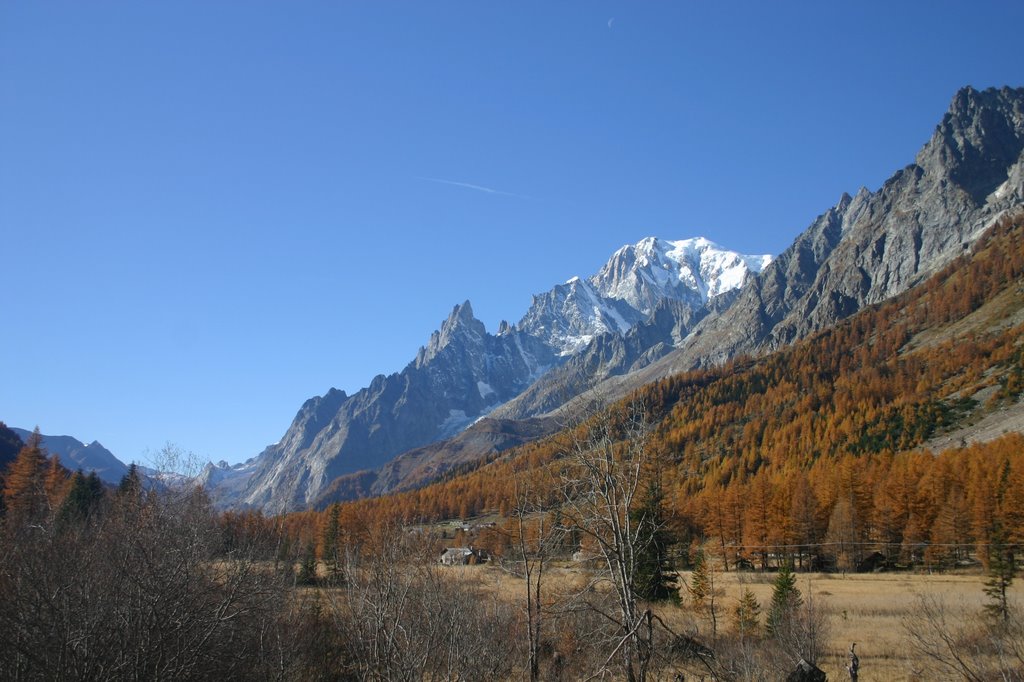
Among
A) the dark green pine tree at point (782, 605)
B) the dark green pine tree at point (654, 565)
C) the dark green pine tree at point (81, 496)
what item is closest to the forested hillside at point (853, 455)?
the dark green pine tree at point (654, 565)

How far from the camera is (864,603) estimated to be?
1666 inches

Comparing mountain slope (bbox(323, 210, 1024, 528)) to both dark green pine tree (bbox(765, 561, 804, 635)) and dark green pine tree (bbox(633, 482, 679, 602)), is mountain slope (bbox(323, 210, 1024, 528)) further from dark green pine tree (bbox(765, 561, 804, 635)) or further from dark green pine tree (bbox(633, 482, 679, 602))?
dark green pine tree (bbox(765, 561, 804, 635))

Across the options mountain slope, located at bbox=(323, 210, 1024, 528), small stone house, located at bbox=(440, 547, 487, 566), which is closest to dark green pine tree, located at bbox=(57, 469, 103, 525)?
mountain slope, located at bbox=(323, 210, 1024, 528)

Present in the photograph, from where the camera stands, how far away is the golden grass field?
88.7ft

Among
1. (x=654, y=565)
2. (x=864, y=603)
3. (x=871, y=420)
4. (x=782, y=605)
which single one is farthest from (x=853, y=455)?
(x=654, y=565)

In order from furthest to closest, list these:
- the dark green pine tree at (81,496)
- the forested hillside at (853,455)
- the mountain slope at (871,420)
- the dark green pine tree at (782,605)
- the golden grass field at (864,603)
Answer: the mountain slope at (871,420), the forested hillside at (853,455), the dark green pine tree at (81,496), the golden grass field at (864,603), the dark green pine tree at (782,605)

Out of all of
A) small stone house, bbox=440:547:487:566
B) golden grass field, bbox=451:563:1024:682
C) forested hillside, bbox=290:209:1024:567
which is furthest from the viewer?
small stone house, bbox=440:547:487:566

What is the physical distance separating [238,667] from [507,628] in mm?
13796

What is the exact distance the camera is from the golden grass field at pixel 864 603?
88.7 feet

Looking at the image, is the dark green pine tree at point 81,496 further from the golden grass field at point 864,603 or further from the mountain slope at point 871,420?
the golden grass field at point 864,603

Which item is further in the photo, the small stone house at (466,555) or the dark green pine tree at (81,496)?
the small stone house at (466,555)

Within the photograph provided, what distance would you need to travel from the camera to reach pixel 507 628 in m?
30.2

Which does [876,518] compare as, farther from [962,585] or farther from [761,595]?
[761,595]

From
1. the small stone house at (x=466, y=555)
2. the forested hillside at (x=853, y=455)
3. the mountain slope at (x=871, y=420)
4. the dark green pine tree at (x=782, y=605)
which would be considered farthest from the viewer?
the small stone house at (x=466, y=555)
